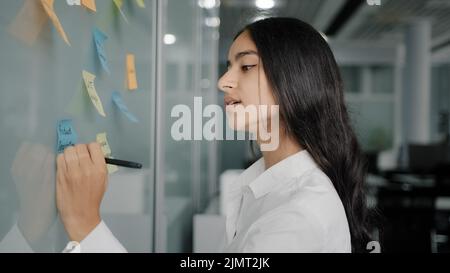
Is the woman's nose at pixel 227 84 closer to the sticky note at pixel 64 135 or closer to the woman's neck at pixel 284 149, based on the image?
the woman's neck at pixel 284 149

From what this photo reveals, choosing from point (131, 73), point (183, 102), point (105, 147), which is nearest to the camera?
point (105, 147)

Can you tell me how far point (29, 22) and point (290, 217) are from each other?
388mm

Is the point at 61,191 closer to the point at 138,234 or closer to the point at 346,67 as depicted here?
the point at 138,234

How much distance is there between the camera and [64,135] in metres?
0.60

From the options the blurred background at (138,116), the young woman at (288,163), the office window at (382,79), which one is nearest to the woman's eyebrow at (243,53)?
the young woman at (288,163)

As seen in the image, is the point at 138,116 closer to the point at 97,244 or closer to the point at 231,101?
the point at 231,101

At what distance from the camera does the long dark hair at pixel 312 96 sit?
68 cm

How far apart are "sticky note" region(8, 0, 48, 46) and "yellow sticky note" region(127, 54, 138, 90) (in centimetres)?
30

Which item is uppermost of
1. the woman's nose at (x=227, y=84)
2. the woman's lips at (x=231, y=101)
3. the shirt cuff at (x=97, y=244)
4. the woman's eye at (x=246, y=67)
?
the woman's eye at (x=246, y=67)

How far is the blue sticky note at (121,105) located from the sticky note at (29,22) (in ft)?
0.82

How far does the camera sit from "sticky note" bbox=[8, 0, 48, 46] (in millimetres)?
495

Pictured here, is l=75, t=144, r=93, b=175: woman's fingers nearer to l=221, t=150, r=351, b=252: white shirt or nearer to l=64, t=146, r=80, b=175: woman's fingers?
l=64, t=146, r=80, b=175: woman's fingers

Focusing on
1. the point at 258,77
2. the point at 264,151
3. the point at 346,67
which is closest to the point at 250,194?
the point at 264,151

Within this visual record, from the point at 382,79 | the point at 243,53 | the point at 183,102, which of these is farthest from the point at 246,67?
the point at 382,79
